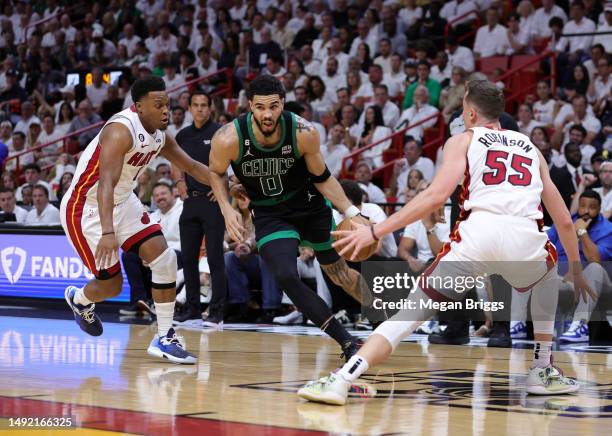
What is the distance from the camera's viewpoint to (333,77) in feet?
53.7

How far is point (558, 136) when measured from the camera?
12852 mm

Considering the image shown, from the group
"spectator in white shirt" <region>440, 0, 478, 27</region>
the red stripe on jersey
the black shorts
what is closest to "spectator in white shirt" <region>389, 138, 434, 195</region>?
"spectator in white shirt" <region>440, 0, 478, 27</region>

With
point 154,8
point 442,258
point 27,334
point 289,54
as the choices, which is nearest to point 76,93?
point 154,8

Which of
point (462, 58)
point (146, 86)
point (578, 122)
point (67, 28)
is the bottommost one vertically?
point (146, 86)

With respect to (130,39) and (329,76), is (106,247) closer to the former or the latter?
(329,76)

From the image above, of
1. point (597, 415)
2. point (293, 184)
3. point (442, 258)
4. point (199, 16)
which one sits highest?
point (199, 16)

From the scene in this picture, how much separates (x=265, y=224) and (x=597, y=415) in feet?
8.60

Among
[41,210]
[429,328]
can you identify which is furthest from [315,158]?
[41,210]

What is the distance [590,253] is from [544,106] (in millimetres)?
4987

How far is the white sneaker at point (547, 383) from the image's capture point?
5.59 metres

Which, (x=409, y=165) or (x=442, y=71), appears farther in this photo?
(x=442, y=71)

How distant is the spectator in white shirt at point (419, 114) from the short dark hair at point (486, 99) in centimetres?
892

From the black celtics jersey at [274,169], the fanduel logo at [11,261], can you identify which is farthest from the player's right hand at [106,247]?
the fanduel logo at [11,261]

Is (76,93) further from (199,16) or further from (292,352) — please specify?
(292,352)
